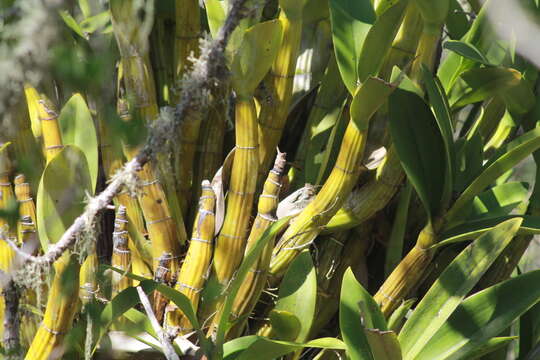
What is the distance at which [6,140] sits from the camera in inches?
30.6

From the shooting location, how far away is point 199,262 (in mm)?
767

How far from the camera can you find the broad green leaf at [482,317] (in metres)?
0.71

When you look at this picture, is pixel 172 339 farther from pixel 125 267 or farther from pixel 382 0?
pixel 382 0

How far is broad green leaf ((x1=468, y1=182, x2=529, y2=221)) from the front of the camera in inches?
33.8

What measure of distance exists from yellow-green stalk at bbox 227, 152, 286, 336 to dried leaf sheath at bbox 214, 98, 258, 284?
0.02 meters

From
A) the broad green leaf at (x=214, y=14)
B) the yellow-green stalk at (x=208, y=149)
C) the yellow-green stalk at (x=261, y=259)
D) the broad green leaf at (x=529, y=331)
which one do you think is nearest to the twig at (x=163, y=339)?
the yellow-green stalk at (x=261, y=259)

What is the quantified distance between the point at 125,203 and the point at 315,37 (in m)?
0.38

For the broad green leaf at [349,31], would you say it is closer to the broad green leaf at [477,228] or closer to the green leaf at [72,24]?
the broad green leaf at [477,228]

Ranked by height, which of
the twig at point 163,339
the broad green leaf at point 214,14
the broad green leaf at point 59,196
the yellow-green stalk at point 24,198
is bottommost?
the twig at point 163,339

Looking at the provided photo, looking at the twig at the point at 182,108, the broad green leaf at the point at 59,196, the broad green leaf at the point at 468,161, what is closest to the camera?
the twig at the point at 182,108

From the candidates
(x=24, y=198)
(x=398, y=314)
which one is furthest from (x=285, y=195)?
(x=24, y=198)

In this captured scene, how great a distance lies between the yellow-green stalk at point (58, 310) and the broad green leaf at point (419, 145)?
1.30 ft

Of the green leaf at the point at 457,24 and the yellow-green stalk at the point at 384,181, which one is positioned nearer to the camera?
the yellow-green stalk at the point at 384,181

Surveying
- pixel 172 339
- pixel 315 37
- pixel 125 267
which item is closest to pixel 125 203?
pixel 125 267
